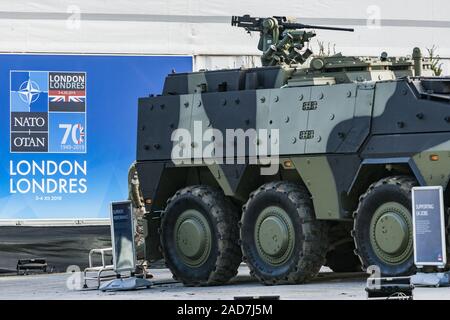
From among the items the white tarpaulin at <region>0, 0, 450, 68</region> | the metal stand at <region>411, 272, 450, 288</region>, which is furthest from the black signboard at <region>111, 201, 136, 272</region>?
the white tarpaulin at <region>0, 0, 450, 68</region>

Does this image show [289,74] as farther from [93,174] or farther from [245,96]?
[93,174]

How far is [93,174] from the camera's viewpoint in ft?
88.7

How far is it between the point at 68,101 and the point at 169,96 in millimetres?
5643

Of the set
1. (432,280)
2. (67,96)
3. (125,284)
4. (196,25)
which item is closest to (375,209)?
(432,280)

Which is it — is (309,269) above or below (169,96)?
below

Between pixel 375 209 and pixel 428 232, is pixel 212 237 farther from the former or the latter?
pixel 428 232

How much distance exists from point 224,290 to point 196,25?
887 cm

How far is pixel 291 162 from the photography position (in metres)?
20.0

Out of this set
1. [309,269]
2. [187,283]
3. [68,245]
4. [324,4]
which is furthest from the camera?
[324,4]

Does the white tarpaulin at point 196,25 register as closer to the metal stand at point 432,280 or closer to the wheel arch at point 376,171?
the wheel arch at point 376,171

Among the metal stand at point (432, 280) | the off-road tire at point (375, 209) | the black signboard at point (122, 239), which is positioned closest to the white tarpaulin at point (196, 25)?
the black signboard at point (122, 239)

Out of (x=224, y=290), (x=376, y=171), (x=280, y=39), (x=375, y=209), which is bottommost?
(x=224, y=290)

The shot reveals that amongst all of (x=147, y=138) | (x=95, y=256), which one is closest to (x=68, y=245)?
(x=95, y=256)

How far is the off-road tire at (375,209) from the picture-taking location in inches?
725
